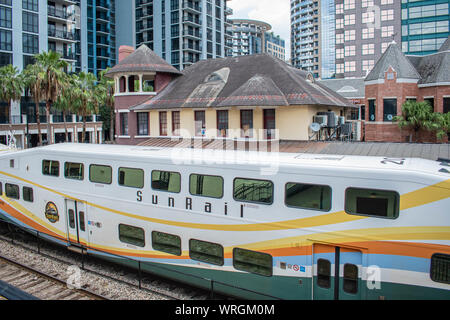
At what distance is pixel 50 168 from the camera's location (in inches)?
615

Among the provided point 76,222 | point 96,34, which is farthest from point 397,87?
point 96,34

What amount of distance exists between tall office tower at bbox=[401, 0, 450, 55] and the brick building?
51.8 m

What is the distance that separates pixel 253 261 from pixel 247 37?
7194 inches

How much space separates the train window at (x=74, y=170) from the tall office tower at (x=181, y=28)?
247 feet

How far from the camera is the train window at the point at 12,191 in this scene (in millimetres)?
17080

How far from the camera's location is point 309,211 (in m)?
9.62

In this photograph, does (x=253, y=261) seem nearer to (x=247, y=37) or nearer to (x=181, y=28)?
(x=181, y=28)

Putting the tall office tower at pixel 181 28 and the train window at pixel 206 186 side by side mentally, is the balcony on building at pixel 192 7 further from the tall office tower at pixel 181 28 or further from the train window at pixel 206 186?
the train window at pixel 206 186

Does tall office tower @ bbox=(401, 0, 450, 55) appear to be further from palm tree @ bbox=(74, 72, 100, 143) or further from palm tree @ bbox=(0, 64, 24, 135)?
palm tree @ bbox=(0, 64, 24, 135)

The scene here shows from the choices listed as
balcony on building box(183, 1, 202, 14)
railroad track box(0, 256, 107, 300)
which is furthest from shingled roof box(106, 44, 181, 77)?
balcony on building box(183, 1, 202, 14)

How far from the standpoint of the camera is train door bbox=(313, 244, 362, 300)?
920 centimetres

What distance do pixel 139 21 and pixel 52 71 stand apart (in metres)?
59.2
